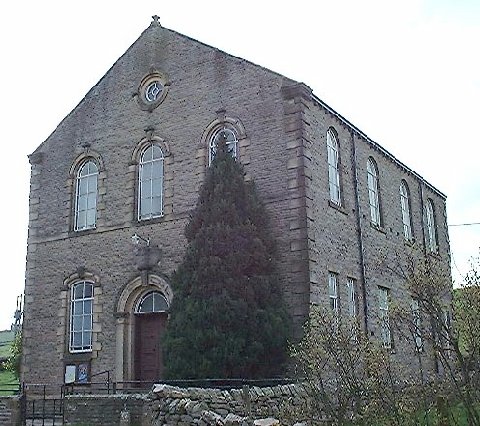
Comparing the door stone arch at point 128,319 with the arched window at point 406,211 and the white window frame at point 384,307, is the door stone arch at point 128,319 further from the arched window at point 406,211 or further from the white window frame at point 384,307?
the arched window at point 406,211

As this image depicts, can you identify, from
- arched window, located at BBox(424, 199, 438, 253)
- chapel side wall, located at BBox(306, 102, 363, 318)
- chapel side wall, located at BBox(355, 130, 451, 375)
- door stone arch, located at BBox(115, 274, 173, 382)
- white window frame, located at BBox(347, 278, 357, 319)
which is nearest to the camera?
chapel side wall, located at BBox(306, 102, 363, 318)

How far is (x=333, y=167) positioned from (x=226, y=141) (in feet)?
11.9

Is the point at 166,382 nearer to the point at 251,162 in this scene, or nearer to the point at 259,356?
the point at 259,356

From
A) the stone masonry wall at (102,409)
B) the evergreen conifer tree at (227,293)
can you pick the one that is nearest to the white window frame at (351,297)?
the evergreen conifer tree at (227,293)

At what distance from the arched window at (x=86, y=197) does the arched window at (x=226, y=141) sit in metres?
4.68

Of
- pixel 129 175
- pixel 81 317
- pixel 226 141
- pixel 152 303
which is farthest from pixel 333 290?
pixel 81 317

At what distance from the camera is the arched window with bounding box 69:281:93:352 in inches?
870

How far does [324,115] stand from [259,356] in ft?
26.5

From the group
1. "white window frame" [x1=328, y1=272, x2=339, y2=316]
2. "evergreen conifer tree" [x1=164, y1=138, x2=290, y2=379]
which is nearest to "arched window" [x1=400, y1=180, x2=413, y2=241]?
"white window frame" [x1=328, y1=272, x2=339, y2=316]

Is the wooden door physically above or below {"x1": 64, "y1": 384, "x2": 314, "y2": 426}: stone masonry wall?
above

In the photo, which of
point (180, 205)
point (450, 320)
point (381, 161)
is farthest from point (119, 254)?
point (450, 320)

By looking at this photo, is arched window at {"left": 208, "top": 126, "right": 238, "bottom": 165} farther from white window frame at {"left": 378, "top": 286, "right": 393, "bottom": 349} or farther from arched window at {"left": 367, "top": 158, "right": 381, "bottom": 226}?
white window frame at {"left": 378, "top": 286, "right": 393, "bottom": 349}

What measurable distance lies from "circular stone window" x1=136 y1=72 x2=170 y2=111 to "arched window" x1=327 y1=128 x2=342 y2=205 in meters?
5.64

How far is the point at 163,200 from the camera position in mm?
21594
